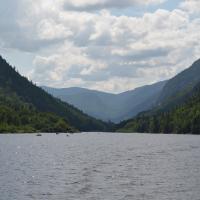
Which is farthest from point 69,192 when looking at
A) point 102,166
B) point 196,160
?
point 196,160

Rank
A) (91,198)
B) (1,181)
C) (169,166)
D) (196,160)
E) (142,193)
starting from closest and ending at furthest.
→ (91,198) < (142,193) < (1,181) < (169,166) < (196,160)

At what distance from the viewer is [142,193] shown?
73500mm

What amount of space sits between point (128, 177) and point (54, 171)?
1957 centimetres

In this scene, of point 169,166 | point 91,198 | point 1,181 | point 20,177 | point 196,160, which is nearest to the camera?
point 91,198

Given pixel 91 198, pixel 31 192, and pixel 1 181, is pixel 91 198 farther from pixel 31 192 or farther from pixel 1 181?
pixel 1 181

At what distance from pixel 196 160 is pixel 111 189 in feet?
178

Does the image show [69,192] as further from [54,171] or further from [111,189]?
[54,171]

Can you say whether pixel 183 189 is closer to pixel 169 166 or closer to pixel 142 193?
pixel 142 193

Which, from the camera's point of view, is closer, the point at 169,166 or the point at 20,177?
the point at 20,177

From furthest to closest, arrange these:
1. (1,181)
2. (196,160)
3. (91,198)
Answer: (196,160)
(1,181)
(91,198)

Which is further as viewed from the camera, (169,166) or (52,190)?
(169,166)

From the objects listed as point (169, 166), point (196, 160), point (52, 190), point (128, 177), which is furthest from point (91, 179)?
point (196, 160)

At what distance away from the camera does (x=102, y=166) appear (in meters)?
116

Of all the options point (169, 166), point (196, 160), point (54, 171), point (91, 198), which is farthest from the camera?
point (196, 160)
